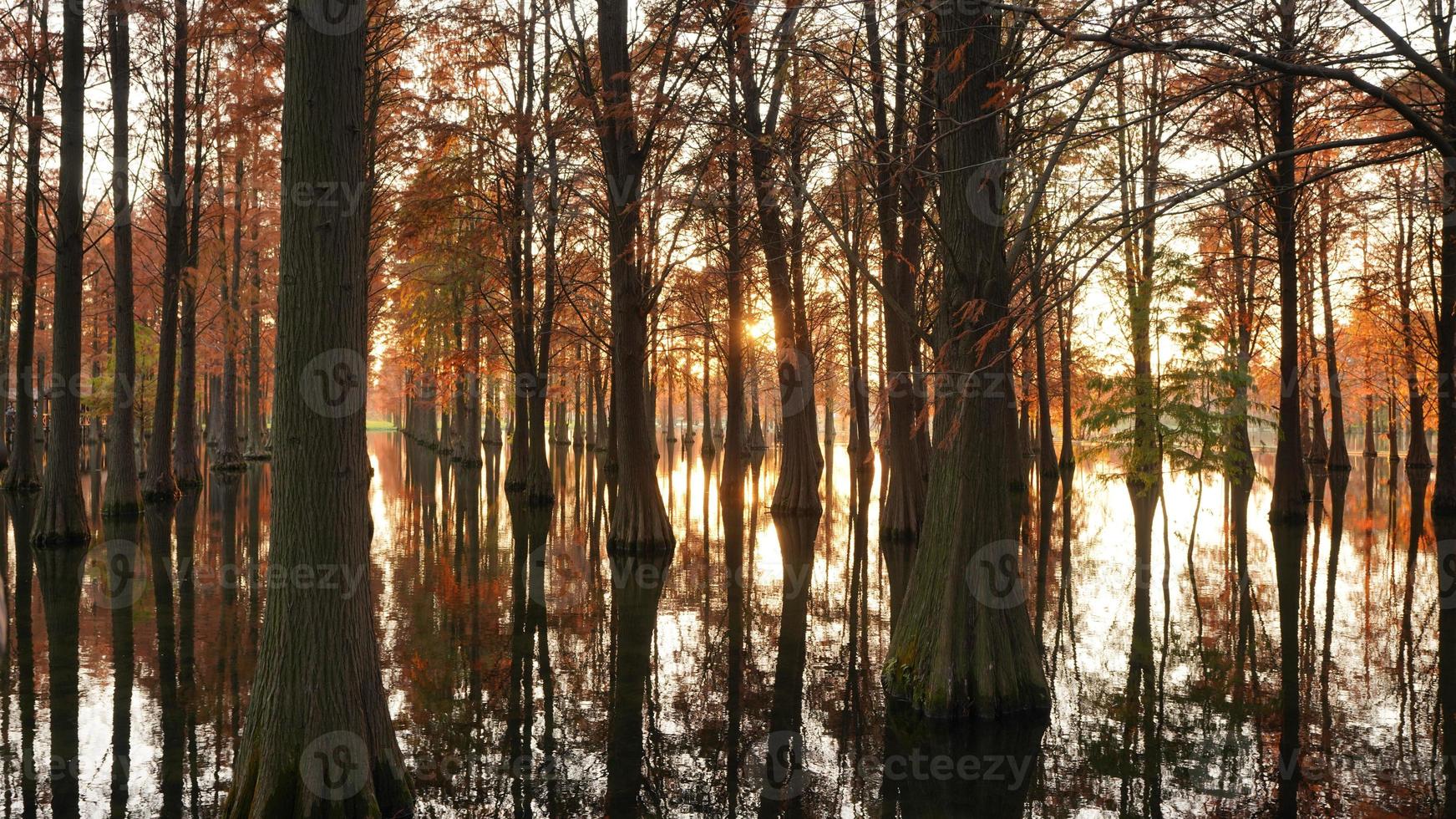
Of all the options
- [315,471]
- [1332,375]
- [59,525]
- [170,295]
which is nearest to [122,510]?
[59,525]

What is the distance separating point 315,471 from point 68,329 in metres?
13.6

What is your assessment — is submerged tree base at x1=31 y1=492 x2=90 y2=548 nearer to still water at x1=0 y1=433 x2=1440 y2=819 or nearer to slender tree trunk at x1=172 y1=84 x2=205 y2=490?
still water at x1=0 y1=433 x2=1440 y2=819

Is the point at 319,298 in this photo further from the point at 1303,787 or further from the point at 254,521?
the point at 254,521

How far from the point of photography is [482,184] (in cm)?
2348

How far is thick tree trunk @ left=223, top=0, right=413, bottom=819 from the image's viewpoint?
5004mm

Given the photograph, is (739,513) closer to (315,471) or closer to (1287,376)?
(1287,376)

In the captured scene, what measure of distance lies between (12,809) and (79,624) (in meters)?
5.19

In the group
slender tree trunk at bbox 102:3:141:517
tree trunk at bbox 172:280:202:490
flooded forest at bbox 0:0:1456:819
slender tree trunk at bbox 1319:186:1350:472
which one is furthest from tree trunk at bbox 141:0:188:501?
slender tree trunk at bbox 1319:186:1350:472

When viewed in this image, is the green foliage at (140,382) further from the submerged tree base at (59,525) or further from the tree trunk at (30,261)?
the submerged tree base at (59,525)

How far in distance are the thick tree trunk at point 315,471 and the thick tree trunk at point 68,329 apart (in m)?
12.5

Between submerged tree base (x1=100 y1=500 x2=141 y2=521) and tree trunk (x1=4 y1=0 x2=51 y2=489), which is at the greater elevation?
tree trunk (x1=4 y1=0 x2=51 y2=489)

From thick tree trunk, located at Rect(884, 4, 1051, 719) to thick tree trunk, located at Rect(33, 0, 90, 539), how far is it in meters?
13.4

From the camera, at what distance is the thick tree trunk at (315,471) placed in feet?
16.4

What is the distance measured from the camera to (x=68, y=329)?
15.7 metres
